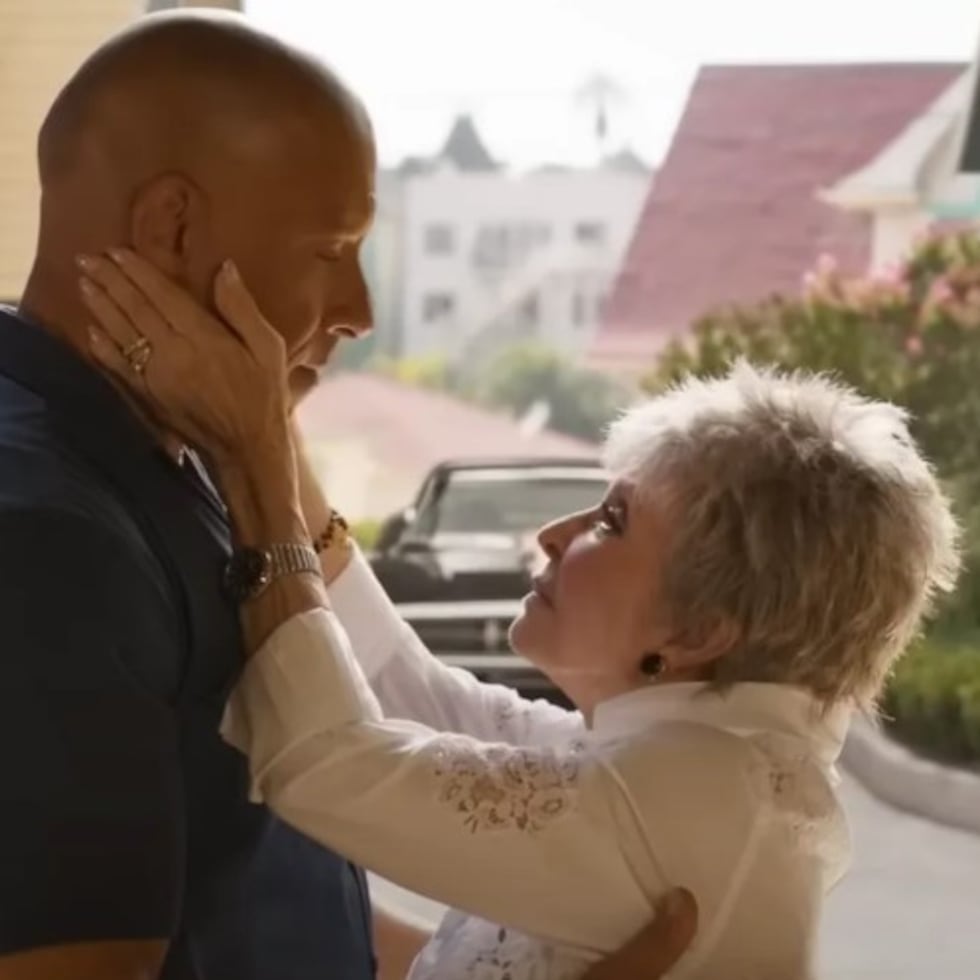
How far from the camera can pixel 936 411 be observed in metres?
1.81

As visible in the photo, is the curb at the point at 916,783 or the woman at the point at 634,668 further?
the curb at the point at 916,783

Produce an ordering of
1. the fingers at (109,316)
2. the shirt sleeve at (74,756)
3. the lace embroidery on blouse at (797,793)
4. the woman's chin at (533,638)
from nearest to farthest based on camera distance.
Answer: the shirt sleeve at (74,756) → the fingers at (109,316) → the lace embroidery on blouse at (797,793) → the woman's chin at (533,638)

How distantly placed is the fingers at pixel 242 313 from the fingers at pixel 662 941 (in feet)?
1.35

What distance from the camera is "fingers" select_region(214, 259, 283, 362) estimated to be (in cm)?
104

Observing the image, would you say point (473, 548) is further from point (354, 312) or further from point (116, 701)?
point (116, 701)

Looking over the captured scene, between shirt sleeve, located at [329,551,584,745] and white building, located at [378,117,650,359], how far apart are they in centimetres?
50

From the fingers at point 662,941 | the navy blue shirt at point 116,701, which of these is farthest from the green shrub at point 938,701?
the navy blue shirt at point 116,701

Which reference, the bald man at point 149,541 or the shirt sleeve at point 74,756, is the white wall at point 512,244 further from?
the shirt sleeve at point 74,756

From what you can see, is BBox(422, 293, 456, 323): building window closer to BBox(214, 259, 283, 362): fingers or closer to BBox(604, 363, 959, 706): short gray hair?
BBox(604, 363, 959, 706): short gray hair

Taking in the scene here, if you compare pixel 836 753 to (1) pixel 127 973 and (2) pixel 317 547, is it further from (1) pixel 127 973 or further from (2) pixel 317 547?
(1) pixel 127 973

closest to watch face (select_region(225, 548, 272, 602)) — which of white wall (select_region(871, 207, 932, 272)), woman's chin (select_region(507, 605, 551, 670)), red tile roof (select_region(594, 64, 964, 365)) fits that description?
woman's chin (select_region(507, 605, 551, 670))

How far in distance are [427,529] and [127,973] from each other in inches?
37.1

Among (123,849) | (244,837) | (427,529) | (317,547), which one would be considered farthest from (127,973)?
(427,529)

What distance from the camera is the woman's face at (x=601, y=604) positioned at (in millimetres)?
1218
